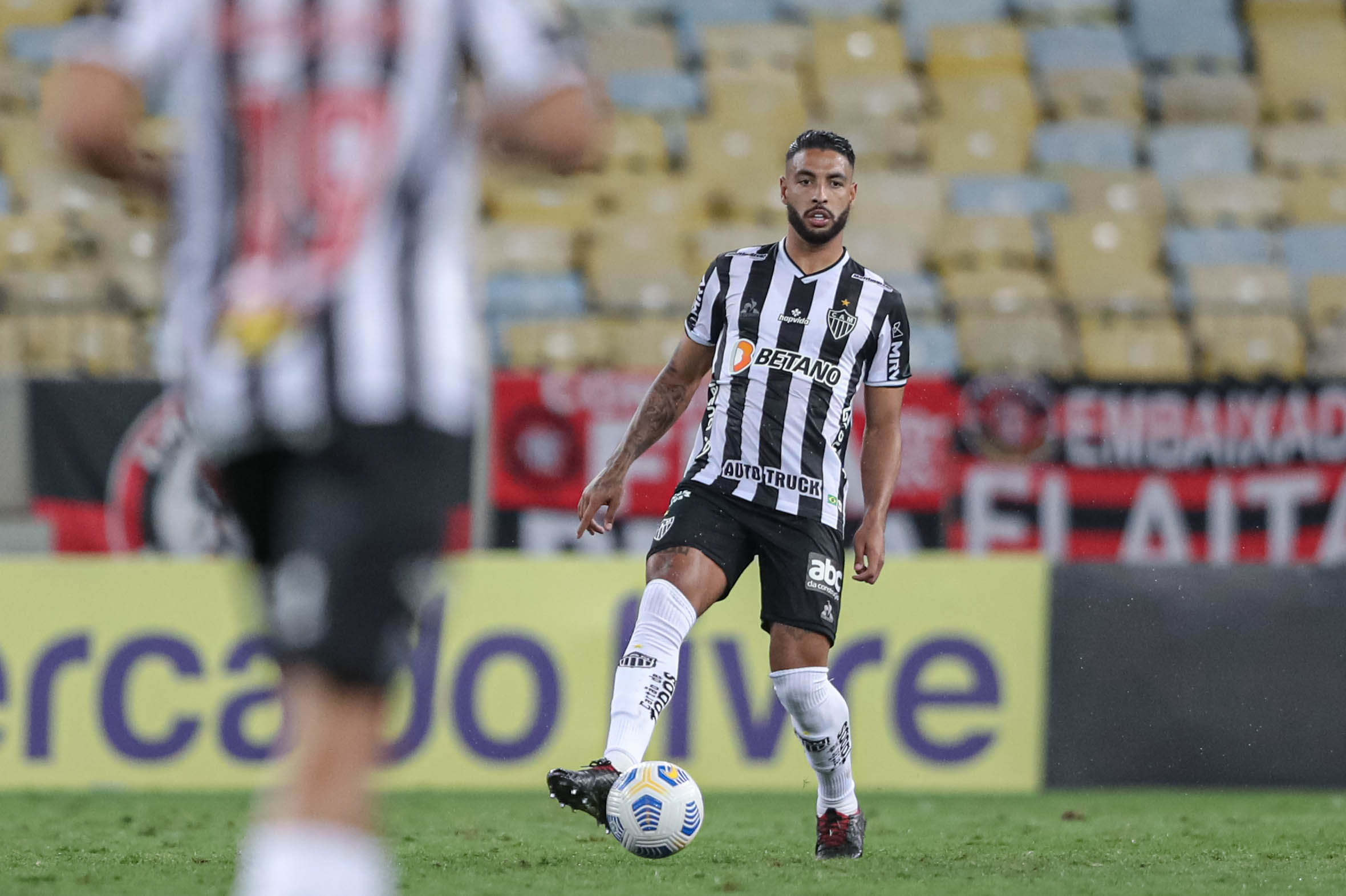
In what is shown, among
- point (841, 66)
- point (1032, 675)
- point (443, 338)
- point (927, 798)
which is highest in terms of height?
point (841, 66)

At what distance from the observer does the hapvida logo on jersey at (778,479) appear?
5.17 metres

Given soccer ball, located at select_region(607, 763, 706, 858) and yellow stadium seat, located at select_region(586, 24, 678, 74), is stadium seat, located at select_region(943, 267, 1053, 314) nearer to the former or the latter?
yellow stadium seat, located at select_region(586, 24, 678, 74)

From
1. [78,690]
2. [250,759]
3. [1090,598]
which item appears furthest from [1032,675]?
[78,690]

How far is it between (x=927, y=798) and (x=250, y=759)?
2686 mm

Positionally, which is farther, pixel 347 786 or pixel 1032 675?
pixel 1032 675

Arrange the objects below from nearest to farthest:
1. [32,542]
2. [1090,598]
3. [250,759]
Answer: [250,759], [1090,598], [32,542]

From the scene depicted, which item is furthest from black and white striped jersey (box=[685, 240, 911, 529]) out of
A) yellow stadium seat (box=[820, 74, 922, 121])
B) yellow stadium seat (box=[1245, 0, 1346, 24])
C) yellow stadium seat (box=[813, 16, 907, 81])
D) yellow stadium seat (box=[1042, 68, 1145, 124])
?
yellow stadium seat (box=[1245, 0, 1346, 24])

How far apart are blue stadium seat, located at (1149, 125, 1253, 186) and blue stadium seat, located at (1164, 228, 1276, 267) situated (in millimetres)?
551

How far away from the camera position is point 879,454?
5297mm

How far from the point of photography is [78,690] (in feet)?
23.9

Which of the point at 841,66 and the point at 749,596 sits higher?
the point at 841,66

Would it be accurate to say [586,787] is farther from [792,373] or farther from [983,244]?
[983,244]

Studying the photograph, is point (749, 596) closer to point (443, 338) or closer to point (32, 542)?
point (32, 542)

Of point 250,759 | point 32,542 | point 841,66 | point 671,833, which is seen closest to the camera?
point 671,833
